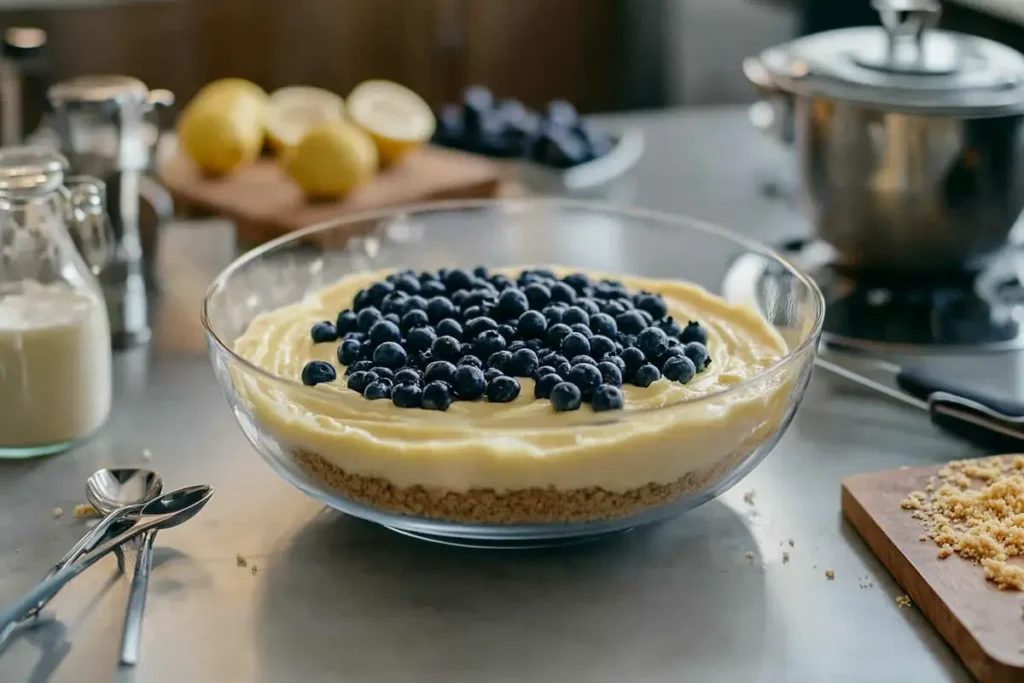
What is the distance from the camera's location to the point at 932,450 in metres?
1.23

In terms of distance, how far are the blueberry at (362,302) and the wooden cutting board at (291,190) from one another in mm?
518

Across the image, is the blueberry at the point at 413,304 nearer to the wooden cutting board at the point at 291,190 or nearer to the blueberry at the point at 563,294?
the blueberry at the point at 563,294

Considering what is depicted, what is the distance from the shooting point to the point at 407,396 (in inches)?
40.2

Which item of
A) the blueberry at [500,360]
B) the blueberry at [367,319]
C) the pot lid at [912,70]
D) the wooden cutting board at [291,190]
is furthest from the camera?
the wooden cutting board at [291,190]

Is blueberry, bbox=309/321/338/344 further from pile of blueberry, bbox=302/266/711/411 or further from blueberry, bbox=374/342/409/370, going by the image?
blueberry, bbox=374/342/409/370

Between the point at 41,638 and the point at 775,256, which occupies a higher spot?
the point at 775,256

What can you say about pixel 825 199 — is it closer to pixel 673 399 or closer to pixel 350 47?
A: pixel 673 399

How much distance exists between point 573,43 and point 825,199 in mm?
2587

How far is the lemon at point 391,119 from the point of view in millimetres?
1931

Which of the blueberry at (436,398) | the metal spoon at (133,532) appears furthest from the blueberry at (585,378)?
the metal spoon at (133,532)

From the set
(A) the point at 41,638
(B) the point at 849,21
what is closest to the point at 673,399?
(A) the point at 41,638

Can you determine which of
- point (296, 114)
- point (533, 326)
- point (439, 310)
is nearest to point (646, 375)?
point (533, 326)

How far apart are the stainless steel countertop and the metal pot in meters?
0.31

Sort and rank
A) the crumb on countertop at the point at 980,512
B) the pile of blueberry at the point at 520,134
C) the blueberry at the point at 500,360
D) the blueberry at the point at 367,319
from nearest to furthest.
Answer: the crumb on countertop at the point at 980,512, the blueberry at the point at 500,360, the blueberry at the point at 367,319, the pile of blueberry at the point at 520,134
